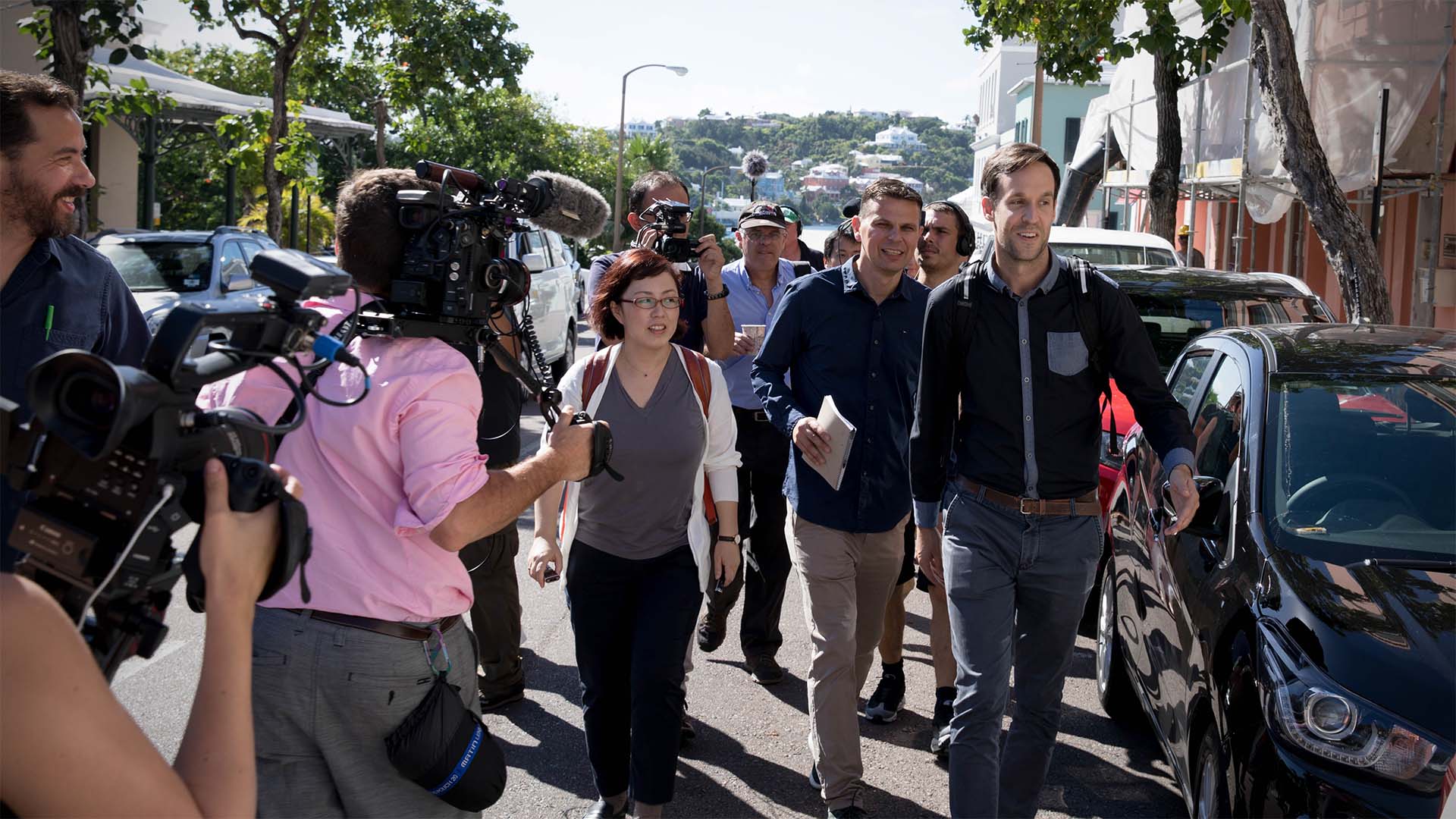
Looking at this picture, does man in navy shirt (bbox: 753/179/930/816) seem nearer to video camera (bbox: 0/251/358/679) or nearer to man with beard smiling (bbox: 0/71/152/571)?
man with beard smiling (bbox: 0/71/152/571)

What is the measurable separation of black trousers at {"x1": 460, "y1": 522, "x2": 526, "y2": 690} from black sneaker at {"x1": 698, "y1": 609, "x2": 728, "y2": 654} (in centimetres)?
111

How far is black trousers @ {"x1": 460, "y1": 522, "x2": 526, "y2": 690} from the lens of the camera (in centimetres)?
555

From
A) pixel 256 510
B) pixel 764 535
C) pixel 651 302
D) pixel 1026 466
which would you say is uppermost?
pixel 651 302

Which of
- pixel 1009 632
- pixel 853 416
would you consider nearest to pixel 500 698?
pixel 853 416

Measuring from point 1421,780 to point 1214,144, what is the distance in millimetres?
17877

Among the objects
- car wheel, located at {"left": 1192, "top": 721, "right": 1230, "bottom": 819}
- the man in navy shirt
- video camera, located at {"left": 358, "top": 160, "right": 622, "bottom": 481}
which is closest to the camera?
video camera, located at {"left": 358, "top": 160, "right": 622, "bottom": 481}

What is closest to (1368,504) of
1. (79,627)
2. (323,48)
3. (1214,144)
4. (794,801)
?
(794,801)

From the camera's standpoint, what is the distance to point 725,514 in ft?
15.2

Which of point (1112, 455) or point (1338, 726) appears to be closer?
point (1338, 726)

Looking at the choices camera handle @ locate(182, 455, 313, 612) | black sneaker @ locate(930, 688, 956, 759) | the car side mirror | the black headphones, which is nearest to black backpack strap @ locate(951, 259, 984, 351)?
A: the car side mirror

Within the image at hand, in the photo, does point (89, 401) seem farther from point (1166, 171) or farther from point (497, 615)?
point (1166, 171)

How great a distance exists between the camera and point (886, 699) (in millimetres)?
5816

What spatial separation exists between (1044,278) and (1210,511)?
95 centimetres

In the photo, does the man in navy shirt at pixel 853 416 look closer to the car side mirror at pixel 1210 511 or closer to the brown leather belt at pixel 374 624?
the car side mirror at pixel 1210 511
